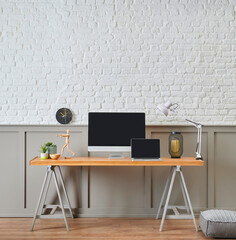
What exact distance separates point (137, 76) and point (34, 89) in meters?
1.21

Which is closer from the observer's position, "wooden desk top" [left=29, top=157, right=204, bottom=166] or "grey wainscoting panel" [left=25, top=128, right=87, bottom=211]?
"wooden desk top" [left=29, top=157, right=204, bottom=166]

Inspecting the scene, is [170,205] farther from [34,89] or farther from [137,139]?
[34,89]

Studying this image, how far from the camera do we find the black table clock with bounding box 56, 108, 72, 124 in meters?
3.63

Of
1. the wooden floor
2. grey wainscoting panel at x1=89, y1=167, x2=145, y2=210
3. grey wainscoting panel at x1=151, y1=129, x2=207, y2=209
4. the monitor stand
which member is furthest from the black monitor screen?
the wooden floor

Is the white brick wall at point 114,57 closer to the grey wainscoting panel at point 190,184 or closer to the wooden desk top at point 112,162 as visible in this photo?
the grey wainscoting panel at point 190,184

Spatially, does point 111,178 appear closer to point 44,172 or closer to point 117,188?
point 117,188

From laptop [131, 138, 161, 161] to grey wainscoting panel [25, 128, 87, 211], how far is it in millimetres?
705

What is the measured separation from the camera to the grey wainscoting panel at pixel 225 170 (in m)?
3.67

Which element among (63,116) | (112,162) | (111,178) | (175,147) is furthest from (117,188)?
(63,116)

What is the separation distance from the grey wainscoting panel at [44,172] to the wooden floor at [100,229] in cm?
25

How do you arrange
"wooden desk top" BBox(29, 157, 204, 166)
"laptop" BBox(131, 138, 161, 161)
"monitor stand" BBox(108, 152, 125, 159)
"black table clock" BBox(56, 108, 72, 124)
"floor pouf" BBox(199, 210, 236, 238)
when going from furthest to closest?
"black table clock" BBox(56, 108, 72, 124) < "monitor stand" BBox(108, 152, 125, 159) < "laptop" BBox(131, 138, 161, 161) < "wooden desk top" BBox(29, 157, 204, 166) < "floor pouf" BBox(199, 210, 236, 238)

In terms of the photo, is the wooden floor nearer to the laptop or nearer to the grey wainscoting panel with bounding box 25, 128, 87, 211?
the grey wainscoting panel with bounding box 25, 128, 87, 211

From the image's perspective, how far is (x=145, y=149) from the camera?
3217mm

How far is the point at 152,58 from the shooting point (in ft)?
12.1
